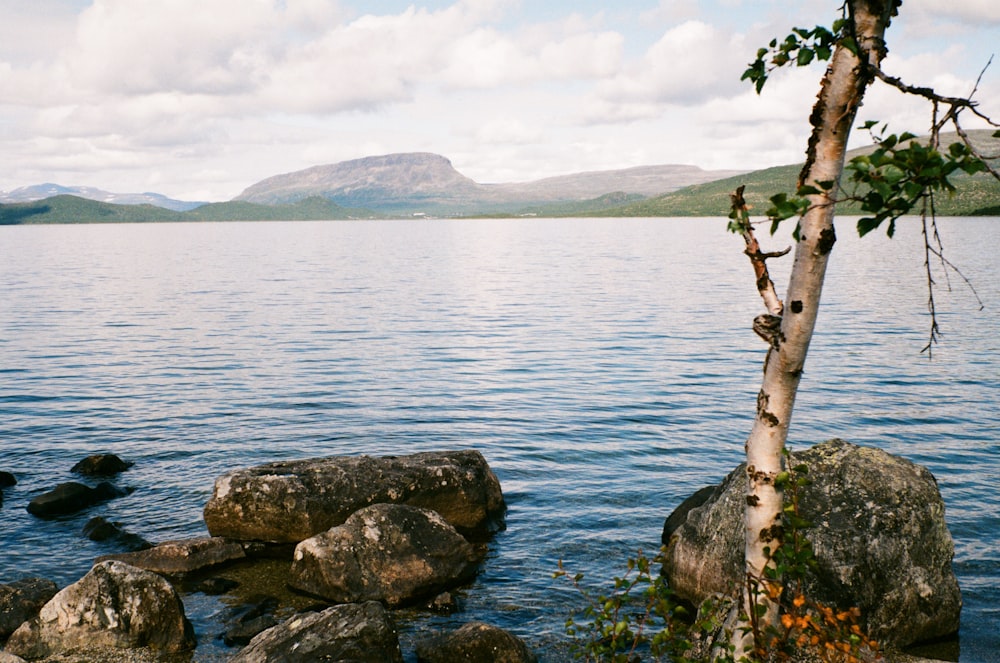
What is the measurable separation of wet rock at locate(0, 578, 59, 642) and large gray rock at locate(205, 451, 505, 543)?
11.2ft

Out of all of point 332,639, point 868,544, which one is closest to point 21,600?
point 332,639

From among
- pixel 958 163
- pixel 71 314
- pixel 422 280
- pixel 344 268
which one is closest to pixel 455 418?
pixel 958 163

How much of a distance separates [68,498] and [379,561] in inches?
362

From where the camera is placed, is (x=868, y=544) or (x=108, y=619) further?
(x=868, y=544)

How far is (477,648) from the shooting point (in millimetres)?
11969

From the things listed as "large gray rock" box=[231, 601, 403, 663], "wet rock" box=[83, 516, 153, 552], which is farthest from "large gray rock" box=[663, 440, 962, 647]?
"wet rock" box=[83, 516, 153, 552]

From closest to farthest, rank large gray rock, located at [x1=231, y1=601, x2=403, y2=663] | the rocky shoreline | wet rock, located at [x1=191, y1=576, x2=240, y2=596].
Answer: large gray rock, located at [x1=231, y1=601, x2=403, y2=663], the rocky shoreline, wet rock, located at [x1=191, y1=576, x2=240, y2=596]

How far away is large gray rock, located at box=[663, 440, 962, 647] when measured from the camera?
42.1ft

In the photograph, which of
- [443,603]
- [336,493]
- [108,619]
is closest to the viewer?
[108,619]

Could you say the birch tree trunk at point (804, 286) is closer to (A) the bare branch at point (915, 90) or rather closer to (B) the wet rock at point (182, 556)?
Answer: (A) the bare branch at point (915, 90)

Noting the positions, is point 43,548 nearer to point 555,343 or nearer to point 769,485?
point 769,485

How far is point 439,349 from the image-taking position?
42.9 meters

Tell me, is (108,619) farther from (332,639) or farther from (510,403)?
(510,403)

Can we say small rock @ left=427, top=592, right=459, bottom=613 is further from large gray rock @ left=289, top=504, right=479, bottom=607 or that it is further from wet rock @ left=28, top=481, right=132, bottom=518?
wet rock @ left=28, top=481, right=132, bottom=518
